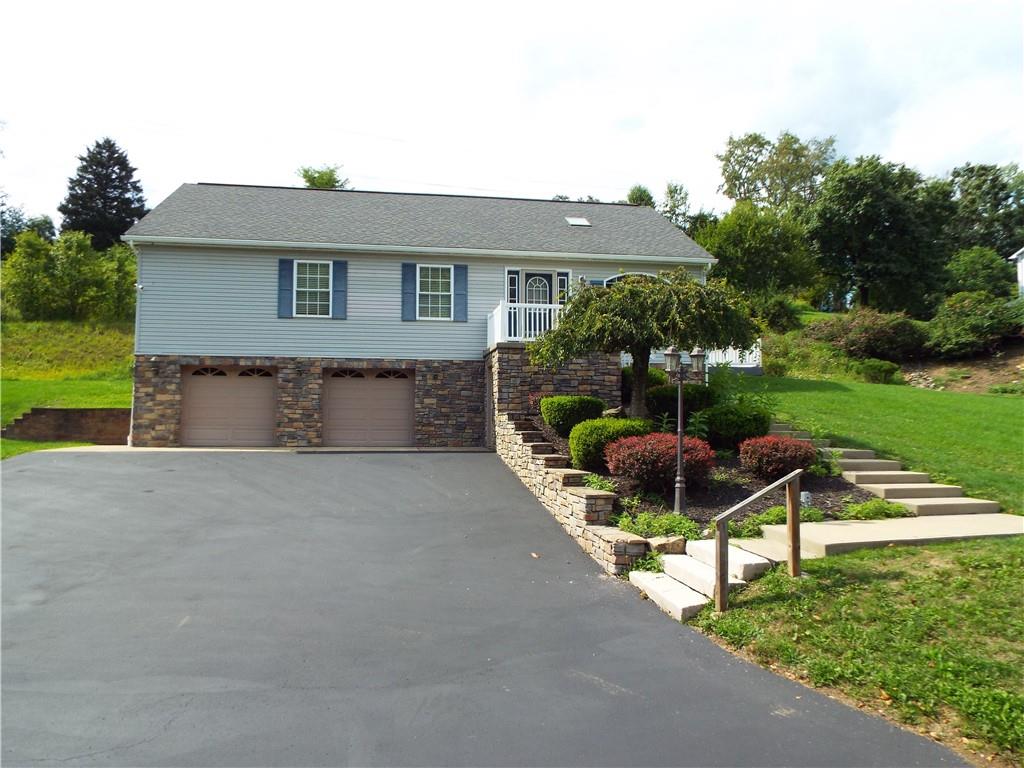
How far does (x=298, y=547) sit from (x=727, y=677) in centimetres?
510

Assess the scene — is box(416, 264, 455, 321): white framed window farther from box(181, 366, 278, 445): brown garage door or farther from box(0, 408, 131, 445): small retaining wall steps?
box(0, 408, 131, 445): small retaining wall steps

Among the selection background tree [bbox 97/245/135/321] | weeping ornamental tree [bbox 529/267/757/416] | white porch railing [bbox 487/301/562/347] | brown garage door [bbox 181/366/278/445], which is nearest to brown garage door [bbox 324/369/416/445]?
brown garage door [bbox 181/366/278/445]

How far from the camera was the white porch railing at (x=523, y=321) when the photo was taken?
540 inches

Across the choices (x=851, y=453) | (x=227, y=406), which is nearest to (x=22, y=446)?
(x=227, y=406)

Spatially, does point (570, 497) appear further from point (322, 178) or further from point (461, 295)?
point (322, 178)

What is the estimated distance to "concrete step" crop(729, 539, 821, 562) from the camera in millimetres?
6812

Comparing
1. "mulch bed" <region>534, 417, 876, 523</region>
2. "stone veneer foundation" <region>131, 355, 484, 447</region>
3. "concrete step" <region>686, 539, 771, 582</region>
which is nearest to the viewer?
"concrete step" <region>686, 539, 771, 582</region>

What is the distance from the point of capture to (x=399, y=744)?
13.0 feet

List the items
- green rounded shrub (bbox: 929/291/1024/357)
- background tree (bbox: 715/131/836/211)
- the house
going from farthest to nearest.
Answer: background tree (bbox: 715/131/836/211) < green rounded shrub (bbox: 929/291/1024/357) < the house

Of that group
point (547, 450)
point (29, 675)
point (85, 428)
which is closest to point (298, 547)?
point (29, 675)

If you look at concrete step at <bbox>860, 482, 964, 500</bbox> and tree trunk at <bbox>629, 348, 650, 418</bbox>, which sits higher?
tree trunk at <bbox>629, 348, 650, 418</bbox>

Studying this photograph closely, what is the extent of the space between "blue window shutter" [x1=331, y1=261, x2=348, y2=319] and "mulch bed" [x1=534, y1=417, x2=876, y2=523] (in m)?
8.81

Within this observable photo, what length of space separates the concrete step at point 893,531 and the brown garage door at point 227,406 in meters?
11.8

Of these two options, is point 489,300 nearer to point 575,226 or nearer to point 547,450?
point 575,226
